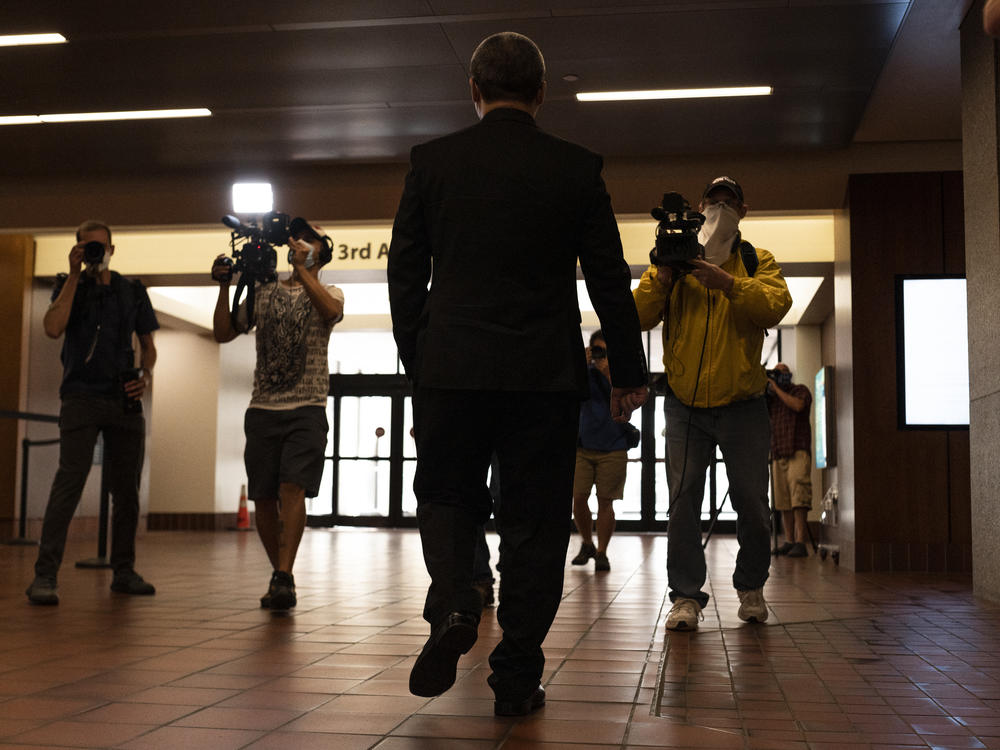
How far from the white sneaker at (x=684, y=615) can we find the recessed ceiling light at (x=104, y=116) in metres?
5.15

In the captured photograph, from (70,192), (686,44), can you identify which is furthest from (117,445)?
(70,192)

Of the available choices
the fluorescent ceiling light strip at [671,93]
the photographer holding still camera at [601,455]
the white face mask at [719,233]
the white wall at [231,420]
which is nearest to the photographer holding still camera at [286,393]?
the white face mask at [719,233]

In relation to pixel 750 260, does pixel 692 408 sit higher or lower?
lower

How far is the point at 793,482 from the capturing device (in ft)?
30.6

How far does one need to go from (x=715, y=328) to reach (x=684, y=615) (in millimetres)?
1019

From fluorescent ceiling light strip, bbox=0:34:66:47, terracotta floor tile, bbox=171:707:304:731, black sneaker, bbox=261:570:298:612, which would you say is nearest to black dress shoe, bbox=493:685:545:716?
terracotta floor tile, bbox=171:707:304:731

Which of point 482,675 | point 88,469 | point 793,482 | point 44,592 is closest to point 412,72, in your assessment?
point 88,469

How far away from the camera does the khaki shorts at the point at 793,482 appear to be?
930 centimetres

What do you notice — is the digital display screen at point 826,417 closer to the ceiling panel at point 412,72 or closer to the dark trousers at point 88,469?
the ceiling panel at point 412,72

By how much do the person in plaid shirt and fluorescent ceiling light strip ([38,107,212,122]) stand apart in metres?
4.96

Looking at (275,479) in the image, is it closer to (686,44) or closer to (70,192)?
(686,44)

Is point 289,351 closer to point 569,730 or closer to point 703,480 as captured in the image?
point 703,480

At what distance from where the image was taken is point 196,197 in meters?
9.23

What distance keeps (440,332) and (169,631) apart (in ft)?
6.40
